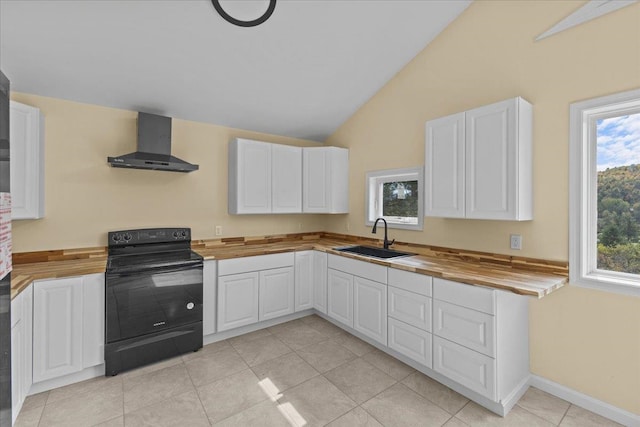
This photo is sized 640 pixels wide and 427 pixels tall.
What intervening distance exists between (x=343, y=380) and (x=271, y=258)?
144 cm

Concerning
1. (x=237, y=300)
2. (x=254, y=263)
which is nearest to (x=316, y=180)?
(x=254, y=263)

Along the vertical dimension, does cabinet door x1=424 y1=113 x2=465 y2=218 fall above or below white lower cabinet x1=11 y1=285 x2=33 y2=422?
above

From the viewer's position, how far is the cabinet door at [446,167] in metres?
2.41

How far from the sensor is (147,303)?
99.4 inches

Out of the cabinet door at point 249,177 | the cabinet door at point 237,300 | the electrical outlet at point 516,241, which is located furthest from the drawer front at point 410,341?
the cabinet door at point 249,177

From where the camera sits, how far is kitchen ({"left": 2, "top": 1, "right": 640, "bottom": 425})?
1970 mm

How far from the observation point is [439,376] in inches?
91.0

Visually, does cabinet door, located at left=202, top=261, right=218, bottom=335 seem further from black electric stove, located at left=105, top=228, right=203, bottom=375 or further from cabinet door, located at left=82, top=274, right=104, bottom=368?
cabinet door, located at left=82, top=274, right=104, bottom=368

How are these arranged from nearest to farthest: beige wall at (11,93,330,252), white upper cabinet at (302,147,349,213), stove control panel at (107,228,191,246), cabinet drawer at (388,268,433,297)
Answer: cabinet drawer at (388,268,433,297)
beige wall at (11,93,330,252)
stove control panel at (107,228,191,246)
white upper cabinet at (302,147,349,213)

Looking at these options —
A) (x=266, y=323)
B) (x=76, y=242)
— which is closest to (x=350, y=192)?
(x=266, y=323)

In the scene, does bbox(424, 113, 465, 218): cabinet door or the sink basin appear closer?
bbox(424, 113, 465, 218): cabinet door

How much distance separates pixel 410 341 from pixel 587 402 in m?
1.17

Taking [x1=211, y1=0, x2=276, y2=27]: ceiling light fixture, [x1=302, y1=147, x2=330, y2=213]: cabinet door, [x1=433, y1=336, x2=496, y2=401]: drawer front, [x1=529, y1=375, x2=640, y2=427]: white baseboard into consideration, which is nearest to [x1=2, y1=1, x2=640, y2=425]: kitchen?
[x1=529, y1=375, x2=640, y2=427]: white baseboard

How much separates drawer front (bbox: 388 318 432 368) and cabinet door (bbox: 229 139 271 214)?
6.41 feet
